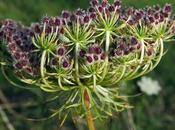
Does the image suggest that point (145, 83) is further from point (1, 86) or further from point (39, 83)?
point (39, 83)

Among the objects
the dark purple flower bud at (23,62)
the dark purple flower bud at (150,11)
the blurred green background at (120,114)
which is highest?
the dark purple flower bud at (150,11)

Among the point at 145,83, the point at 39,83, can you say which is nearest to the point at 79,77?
the point at 39,83

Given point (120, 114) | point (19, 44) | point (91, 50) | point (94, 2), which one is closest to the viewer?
point (91, 50)

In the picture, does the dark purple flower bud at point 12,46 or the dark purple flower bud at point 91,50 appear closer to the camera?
the dark purple flower bud at point 91,50

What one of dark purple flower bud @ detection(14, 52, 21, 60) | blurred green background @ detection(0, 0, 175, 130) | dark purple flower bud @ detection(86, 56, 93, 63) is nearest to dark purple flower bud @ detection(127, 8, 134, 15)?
dark purple flower bud @ detection(86, 56, 93, 63)

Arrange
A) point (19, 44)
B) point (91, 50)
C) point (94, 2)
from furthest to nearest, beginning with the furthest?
point (19, 44) → point (94, 2) → point (91, 50)

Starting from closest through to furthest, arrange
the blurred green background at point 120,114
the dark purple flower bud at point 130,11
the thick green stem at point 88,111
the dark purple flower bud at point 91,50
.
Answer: the dark purple flower bud at point 91,50
the dark purple flower bud at point 130,11
the thick green stem at point 88,111
the blurred green background at point 120,114

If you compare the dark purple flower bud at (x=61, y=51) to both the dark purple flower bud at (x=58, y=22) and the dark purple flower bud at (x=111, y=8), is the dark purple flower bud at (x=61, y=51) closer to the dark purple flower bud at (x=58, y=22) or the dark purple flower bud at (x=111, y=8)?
the dark purple flower bud at (x=58, y=22)

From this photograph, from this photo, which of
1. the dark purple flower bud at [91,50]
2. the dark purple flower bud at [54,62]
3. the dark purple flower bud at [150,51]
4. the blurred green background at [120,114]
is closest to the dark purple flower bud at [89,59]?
the dark purple flower bud at [91,50]

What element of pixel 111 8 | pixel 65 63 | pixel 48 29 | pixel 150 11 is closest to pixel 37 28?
pixel 48 29

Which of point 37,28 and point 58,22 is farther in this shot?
point 37,28

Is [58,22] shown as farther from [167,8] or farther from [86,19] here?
[167,8]
